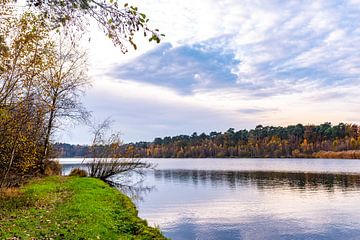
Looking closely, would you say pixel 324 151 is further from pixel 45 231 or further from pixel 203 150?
pixel 45 231

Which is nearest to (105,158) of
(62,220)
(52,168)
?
(52,168)

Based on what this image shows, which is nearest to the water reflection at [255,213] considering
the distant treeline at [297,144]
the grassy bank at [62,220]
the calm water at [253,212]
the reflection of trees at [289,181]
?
the calm water at [253,212]

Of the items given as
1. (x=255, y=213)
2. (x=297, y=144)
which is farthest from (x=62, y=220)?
(x=297, y=144)

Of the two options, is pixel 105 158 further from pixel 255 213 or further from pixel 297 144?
pixel 297 144

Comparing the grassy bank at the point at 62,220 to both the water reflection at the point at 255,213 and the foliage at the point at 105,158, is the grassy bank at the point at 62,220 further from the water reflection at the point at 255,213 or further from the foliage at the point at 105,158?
the foliage at the point at 105,158

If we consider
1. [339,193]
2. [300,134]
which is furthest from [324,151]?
[339,193]

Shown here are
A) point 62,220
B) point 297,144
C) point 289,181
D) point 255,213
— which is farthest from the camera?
point 297,144

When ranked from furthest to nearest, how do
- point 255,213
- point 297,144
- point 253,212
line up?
1. point 297,144
2. point 253,212
3. point 255,213

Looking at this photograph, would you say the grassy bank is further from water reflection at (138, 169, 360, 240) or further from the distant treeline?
the distant treeline

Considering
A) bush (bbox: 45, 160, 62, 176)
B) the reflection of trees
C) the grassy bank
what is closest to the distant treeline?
the reflection of trees

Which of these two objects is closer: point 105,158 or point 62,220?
point 62,220

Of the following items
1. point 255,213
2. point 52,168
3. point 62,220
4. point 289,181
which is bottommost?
point 255,213

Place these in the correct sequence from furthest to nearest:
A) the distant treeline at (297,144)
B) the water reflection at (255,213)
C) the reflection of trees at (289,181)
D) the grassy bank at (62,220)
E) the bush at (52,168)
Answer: the distant treeline at (297,144), the reflection of trees at (289,181), the bush at (52,168), the water reflection at (255,213), the grassy bank at (62,220)

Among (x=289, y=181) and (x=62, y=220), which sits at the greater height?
(x=62, y=220)
